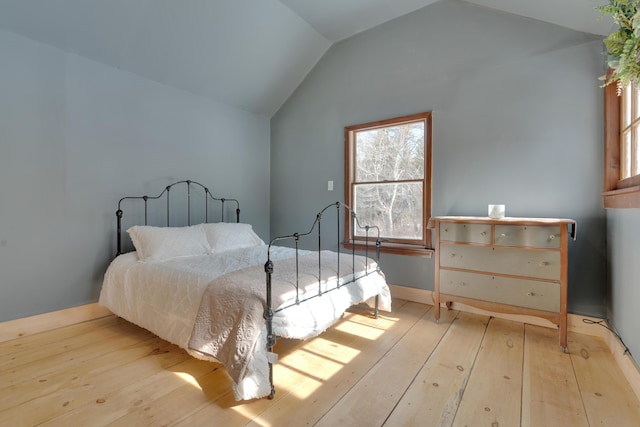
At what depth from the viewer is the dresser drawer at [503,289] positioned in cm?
225

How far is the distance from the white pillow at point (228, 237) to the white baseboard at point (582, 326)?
5.27 feet

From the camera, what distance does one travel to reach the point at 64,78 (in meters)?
2.57

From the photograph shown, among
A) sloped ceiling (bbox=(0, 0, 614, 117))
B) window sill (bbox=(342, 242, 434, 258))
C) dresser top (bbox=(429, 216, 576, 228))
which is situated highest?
sloped ceiling (bbox=(0, 0, 614, 117))

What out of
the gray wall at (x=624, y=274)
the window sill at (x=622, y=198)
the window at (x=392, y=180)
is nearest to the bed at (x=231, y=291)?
the window at (x=392, y=180)

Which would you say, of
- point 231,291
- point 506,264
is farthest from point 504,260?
point 231,291

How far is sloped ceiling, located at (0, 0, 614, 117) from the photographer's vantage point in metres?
2.35

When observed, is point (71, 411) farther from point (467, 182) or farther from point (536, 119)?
point (536, 119)

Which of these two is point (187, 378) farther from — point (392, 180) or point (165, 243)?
point (392, 180)

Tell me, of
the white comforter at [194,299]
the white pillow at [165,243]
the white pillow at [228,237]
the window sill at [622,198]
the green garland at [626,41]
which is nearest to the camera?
the green garland at [626,41]

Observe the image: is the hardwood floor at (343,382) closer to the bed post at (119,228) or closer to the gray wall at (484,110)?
the bed post at (119,228)

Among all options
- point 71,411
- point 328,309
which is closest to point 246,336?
point 328,309

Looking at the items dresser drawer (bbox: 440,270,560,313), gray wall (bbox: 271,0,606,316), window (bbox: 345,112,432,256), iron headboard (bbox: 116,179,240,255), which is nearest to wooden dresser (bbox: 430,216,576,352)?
dresser drawer (bbox: 440,270,560,313)

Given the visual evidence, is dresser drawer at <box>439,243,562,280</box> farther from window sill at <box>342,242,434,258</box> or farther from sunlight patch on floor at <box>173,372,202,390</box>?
sunlight patch on floor at <box>173,372,202,390</box>

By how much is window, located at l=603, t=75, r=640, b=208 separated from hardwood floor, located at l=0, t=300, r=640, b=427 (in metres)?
1.08
